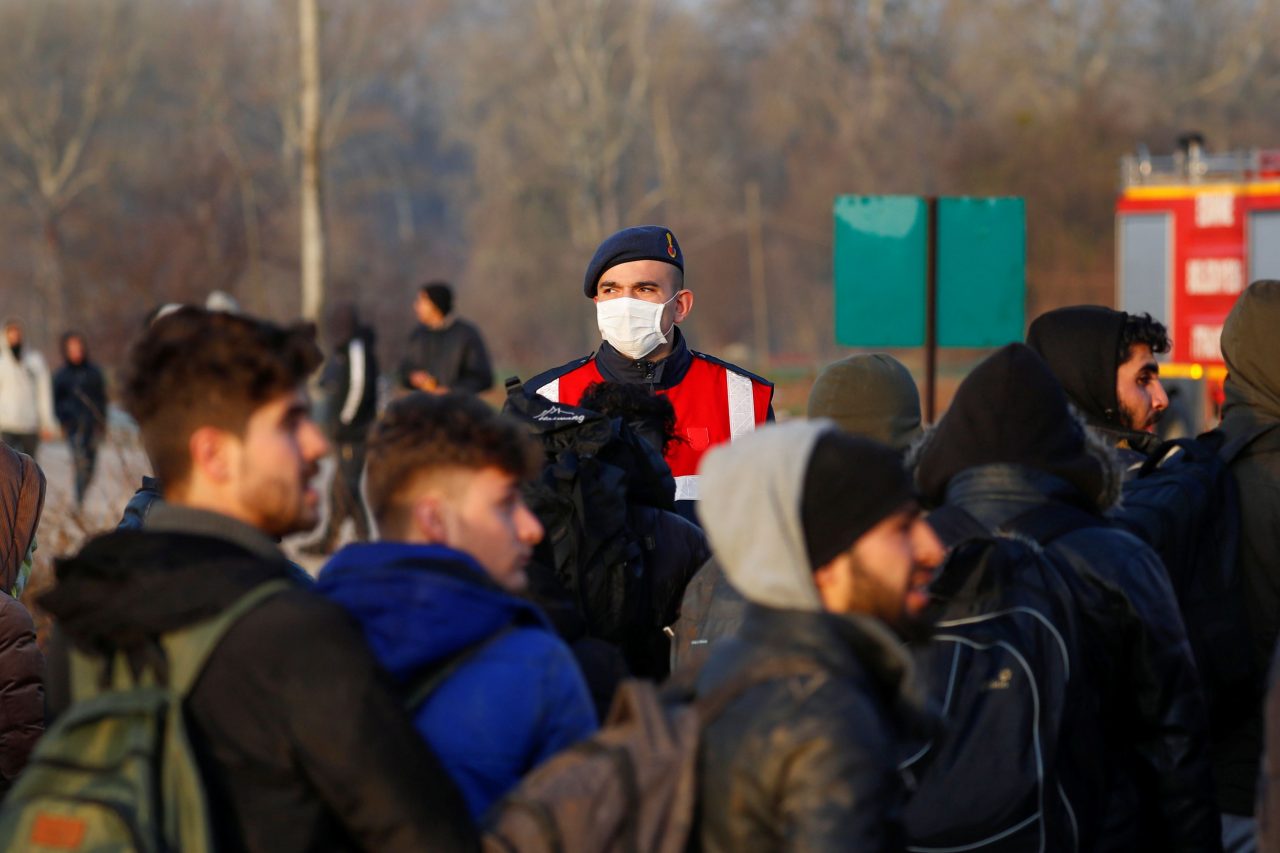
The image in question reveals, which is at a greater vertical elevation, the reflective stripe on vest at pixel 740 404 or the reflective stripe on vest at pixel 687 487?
the reflective stripe on vest at pixel 740 404

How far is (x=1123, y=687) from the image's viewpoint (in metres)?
3.31

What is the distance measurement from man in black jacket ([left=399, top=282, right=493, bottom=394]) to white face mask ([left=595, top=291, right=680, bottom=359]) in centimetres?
714

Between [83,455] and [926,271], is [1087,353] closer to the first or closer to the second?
[926,271]

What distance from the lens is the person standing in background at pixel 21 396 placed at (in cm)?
1587

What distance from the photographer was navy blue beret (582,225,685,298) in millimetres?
5172

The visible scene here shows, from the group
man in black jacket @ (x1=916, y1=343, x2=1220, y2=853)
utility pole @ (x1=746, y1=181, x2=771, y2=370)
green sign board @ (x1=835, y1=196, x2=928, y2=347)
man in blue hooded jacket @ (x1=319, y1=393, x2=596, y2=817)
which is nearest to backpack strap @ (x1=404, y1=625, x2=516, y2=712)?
man in blue hooded jacket @ (x1=319, y1=393, x2=596, y2=817)

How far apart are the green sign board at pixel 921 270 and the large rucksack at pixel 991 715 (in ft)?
16.1

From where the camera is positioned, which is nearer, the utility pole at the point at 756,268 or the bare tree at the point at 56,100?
the utility pole at the point at 756,268

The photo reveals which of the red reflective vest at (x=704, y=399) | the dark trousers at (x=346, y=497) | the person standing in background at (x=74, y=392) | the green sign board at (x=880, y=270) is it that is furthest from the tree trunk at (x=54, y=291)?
the red reflective vest at (x=704, y=399)

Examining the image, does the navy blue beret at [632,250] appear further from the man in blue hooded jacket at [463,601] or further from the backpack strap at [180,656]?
the backpack strap at [180,656]

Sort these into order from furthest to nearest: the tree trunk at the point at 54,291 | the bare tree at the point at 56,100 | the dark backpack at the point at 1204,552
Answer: the bare tree at the point at 56,100 → the tree trunk at the point at 54,291 → the dark backpack at the point at 1204,552

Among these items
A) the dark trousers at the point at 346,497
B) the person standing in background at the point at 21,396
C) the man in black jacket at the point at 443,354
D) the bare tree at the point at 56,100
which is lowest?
the dark trousers at the point at 346,497

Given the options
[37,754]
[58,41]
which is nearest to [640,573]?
[37,754]

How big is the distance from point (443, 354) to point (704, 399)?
24.0 ft
